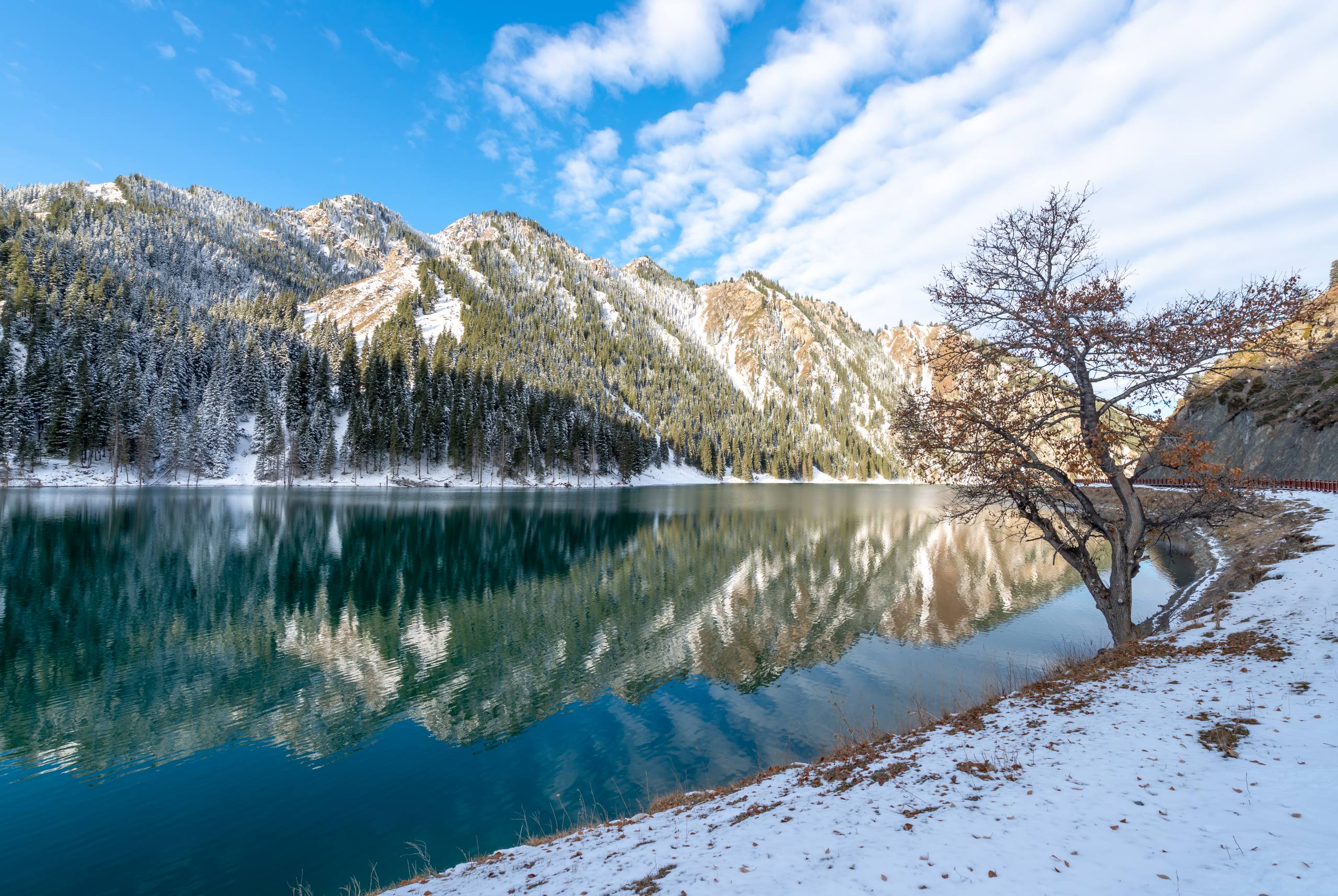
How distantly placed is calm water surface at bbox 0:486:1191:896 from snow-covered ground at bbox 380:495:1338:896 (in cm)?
439

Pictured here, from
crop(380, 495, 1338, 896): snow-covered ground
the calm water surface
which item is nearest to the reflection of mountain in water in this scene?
the calm water surface

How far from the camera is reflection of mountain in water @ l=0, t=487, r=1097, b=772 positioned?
51.1 ft

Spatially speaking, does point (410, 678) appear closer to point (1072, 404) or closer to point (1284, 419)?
point (1072, 404)

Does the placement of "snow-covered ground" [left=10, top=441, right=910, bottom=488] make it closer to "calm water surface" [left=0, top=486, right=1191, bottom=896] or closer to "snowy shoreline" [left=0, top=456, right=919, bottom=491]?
"snowy shoreline" [left=0, top=456, right=919, bottom=491]

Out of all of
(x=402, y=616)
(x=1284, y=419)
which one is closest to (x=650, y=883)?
(x=402, y=616)

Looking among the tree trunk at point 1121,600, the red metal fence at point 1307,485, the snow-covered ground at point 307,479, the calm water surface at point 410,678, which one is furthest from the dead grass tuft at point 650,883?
the snow-covered ground at point 307,479

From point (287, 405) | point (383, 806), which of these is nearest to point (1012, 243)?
point (383, 806)

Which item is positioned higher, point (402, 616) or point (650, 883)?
point (650, 883)

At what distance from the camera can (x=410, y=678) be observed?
59.4ft

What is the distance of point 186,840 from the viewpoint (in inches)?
405

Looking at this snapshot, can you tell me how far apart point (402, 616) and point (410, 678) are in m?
7.17

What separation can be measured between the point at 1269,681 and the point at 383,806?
17.0 m

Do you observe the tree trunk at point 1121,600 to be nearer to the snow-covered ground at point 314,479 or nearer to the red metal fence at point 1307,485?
the red metal fence at point 1307,485

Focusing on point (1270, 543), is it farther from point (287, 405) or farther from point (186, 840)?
point (287, 405)
